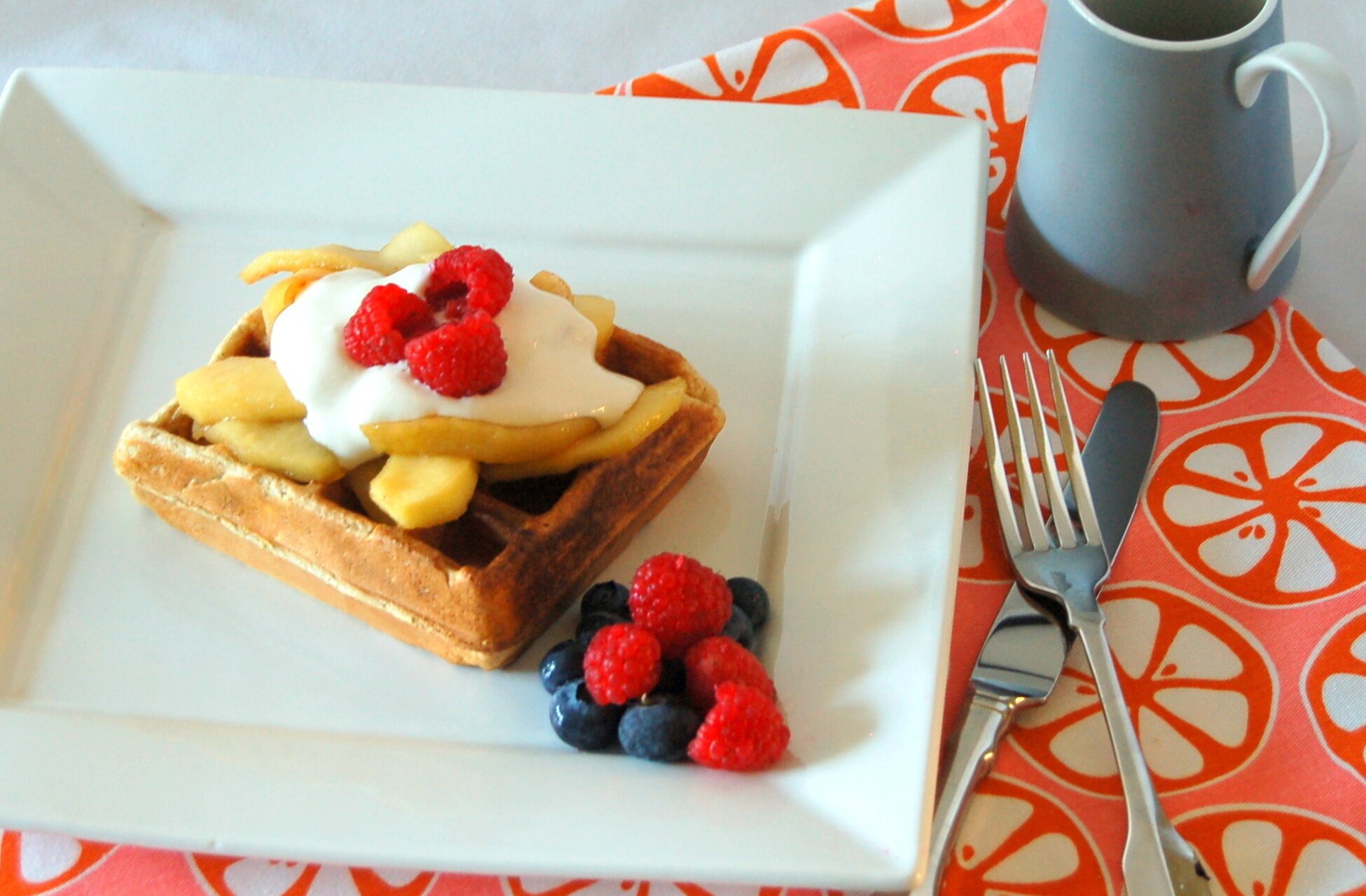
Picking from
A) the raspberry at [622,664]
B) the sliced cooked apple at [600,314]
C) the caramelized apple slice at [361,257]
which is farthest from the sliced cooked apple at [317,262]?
the raspberry at [622,664]

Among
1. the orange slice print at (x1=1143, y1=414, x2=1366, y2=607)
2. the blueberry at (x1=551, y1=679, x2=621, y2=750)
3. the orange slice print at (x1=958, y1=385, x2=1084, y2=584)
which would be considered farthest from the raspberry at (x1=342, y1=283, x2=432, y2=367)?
the orange slice print at (x1=1143, y1=414, x2=1366, y2=607)

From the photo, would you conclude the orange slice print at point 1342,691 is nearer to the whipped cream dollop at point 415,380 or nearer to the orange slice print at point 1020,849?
the orange slice print at point 1020,849

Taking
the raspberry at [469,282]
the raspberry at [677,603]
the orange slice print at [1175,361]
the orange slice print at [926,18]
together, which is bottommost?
the raspberry at [677,603]

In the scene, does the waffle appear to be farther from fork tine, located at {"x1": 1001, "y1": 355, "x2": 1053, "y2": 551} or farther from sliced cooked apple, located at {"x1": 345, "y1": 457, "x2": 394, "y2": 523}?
fork tine, located at {"x1": 1001, "y1": 355, "x2": 1053, "y2": 551}

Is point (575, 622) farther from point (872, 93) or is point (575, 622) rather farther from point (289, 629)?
point (872, 93)

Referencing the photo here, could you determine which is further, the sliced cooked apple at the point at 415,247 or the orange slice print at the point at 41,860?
the sliced cooked apple at the point at 415,247

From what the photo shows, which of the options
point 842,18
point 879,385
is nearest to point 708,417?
point 879,385
